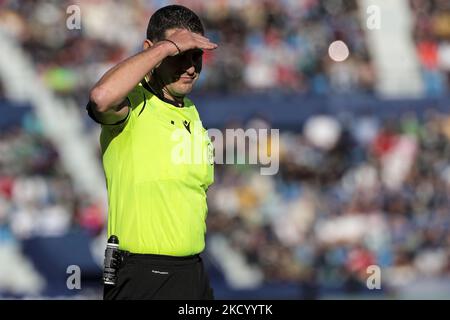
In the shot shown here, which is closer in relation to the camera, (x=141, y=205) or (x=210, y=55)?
(x=141, y=205)

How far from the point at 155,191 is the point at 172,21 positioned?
0.80m

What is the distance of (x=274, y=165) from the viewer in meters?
11.4

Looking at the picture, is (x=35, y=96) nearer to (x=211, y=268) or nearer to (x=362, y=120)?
(x=211, y=268)

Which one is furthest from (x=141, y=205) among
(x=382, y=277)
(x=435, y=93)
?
(x=435, y=93)

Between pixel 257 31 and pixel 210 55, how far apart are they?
2.78ft

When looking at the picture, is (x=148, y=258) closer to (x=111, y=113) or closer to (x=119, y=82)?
(x=111, y=113)

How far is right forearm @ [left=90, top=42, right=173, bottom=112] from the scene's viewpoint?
370 centimetres

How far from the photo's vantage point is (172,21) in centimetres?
416

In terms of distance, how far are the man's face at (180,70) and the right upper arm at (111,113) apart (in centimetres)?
28

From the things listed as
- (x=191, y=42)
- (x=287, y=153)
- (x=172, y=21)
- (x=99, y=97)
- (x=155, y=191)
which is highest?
(x=172, y=21)

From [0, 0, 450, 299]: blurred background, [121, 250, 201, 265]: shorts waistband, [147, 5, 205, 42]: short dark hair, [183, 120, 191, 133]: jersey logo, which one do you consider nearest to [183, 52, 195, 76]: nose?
[147, 5, 205, 42]: short dark hair

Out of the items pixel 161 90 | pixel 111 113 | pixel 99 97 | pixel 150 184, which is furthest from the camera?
pixel 161 90

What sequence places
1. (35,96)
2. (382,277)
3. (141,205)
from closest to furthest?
(141,205)
(382,277)
(35,96)

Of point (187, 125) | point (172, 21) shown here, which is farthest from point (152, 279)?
point (172, 21)
